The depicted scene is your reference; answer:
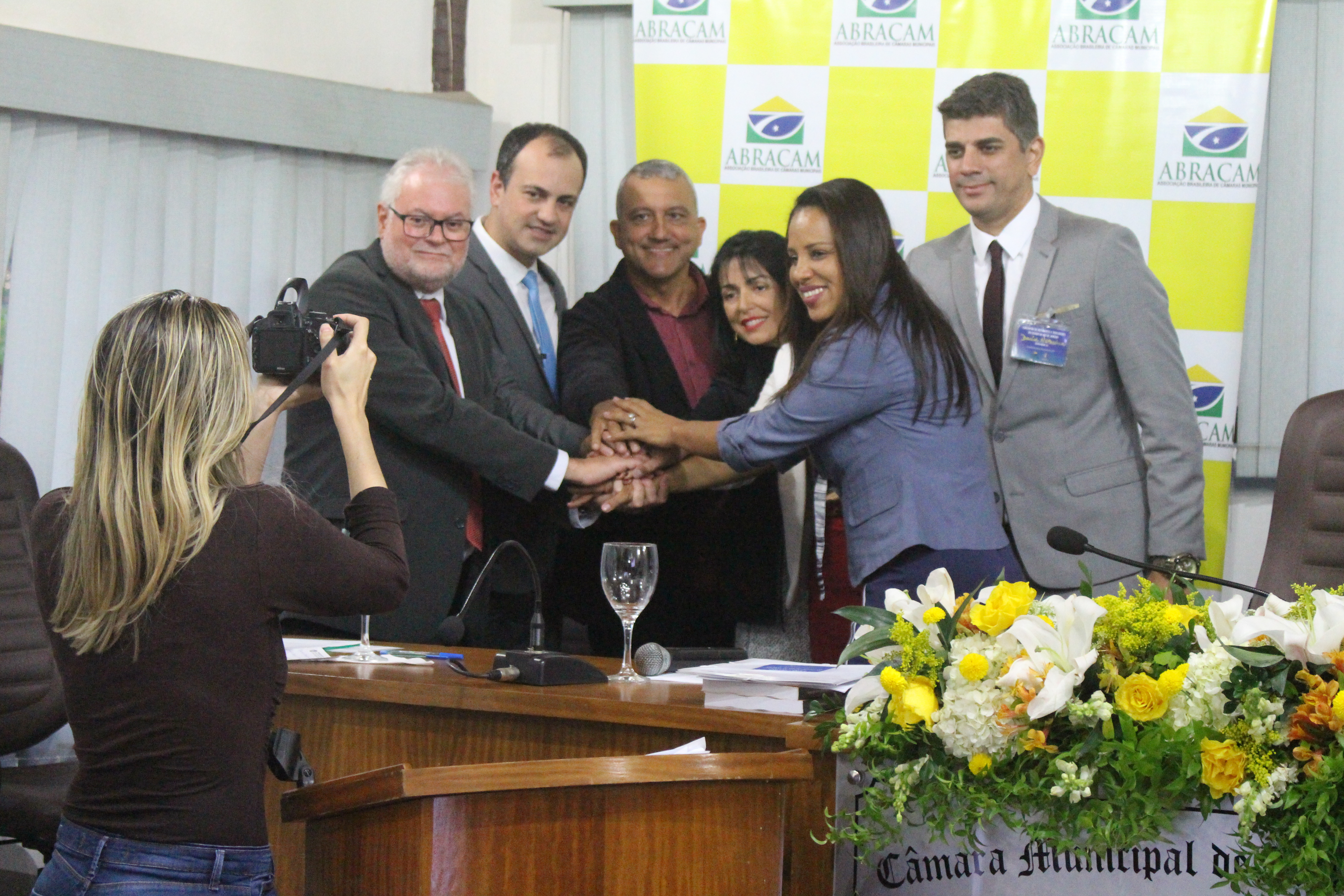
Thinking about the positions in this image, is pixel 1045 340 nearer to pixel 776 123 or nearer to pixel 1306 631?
pixel 776 123

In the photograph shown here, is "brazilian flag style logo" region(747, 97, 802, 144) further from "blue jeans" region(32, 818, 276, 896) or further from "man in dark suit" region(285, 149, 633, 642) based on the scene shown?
"blue jeans" region(32, 818, 276, 896)

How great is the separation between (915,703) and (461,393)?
81.8 inches

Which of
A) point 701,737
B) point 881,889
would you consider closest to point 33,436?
point 701,737

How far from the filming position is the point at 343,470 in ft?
9.61

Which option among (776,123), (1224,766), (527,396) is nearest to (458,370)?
(527,396)

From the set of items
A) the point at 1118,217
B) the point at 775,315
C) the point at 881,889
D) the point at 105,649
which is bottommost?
the point at 881,889

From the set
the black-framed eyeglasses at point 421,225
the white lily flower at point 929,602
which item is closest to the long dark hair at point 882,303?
the black-framed eyeglasses at point 421,225

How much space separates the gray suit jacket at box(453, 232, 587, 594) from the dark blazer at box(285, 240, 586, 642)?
0.08 meters

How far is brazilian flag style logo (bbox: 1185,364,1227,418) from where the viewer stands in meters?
3.63

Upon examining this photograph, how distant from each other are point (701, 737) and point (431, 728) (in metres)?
0.49

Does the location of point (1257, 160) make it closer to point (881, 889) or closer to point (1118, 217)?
point (1118, 217)

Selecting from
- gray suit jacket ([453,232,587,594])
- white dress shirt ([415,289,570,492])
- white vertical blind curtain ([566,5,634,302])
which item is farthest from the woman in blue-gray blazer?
white vertical blind curtain ([566,5,634,302])

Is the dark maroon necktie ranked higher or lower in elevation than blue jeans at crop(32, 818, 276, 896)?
higher

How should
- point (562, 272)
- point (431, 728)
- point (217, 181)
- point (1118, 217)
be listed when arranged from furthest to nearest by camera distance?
point (562, 272) < point (217, 181) < point (1118, 217) < point (431, 728)
